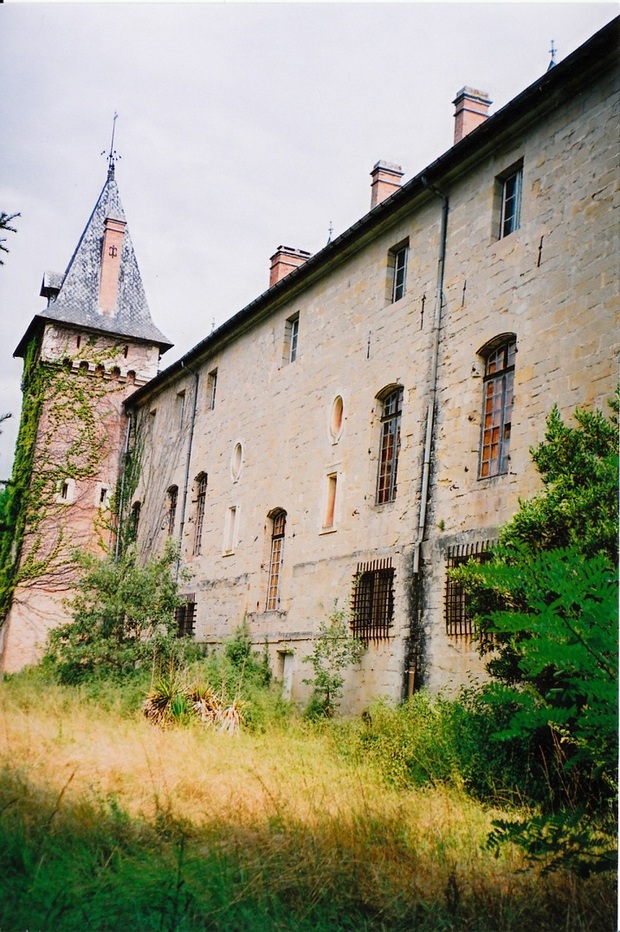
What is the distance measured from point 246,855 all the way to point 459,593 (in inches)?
234

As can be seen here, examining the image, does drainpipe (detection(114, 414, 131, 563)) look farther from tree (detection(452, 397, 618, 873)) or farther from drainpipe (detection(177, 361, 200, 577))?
tree (detection(452, 397, 618, 873))

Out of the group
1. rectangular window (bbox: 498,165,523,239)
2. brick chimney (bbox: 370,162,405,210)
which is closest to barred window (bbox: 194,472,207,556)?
brick chimney (bbox: 370,162,405,210)

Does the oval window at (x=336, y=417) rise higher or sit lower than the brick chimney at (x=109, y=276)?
lower

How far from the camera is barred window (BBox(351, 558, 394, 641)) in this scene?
13.2 m

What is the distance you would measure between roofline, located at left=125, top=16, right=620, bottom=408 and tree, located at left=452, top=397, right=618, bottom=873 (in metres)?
4.36

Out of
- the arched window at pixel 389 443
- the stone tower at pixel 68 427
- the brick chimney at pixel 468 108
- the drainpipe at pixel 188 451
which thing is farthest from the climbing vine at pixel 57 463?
the brick chimney at pixel 468 108

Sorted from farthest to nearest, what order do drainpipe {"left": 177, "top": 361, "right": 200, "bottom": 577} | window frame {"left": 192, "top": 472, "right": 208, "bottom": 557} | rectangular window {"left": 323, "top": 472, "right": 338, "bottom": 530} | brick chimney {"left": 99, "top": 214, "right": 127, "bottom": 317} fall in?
1. drainpipe {"left": 177, "top": 361, "right": 200, "bottom": 577}
2. window frame {"left": 192, "top": 472, "right": 208, "bottom": 557}
3. brick chimney {"left": 99, "top": 214, "right": 127, "bottom": 317}
4. rectangular window {"left": 323, "top": 472, "right": 338, "bottom": 530}

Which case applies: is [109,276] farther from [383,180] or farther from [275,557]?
[275,557]

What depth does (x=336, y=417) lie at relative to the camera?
51.4 feet

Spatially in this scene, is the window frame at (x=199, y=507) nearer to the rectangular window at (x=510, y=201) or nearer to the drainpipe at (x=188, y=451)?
the drainpipe at (x=188, y=451)

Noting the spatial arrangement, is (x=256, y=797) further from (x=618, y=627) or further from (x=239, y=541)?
(x=239, y=541)

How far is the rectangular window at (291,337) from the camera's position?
17.9m

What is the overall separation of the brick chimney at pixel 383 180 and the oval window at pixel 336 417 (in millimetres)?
4404

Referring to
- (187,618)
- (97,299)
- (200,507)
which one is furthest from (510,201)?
(187,618)
